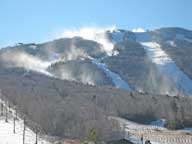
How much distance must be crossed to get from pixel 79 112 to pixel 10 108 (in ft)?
93.8

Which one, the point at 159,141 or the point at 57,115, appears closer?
the point at 159,141

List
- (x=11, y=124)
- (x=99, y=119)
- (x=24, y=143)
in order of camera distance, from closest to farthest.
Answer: (x=24, y=143) < (x=11, y=124) < (x=99, y=119)

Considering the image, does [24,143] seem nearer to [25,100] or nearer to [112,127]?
[112,127]

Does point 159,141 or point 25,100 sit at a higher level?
point 25,100

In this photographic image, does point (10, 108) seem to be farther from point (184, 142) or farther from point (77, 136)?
point (184, 142)

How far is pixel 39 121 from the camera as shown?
581 ft

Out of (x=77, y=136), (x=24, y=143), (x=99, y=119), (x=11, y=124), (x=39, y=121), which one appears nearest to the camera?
(x=24, y=143)

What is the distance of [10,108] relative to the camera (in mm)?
179875

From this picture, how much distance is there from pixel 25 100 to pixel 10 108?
17.5 m

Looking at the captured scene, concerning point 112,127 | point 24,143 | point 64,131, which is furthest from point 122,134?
point 24,143

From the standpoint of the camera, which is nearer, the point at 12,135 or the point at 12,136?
the point at 12,136

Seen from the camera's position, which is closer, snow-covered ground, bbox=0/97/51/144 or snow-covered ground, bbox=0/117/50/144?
snow-covered ground, bbox=0/117/50/144

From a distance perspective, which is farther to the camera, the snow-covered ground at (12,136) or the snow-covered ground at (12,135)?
the snow-covered ground at (12,135)

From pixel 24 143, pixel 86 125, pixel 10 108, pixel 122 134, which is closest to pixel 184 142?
pixel 122 134
